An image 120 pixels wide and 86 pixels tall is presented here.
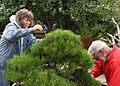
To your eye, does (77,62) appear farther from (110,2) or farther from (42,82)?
(110,2)

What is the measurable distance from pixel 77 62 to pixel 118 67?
49 cm

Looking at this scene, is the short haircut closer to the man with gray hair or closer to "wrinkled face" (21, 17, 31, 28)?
"wrinkled face" (21, 17, 31, 28)

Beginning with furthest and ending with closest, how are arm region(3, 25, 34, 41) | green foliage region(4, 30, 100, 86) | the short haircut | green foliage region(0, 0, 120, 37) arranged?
green foliage region(0, 0, 120, 37) < the short haircut < arm region(3, 25, 34, 41) < green foliage region(4, 30, 100, 86)

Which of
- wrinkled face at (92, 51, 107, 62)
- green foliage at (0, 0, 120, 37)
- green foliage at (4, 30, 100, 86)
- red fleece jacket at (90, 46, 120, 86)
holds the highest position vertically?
green foliage at (4, 30, 100, 86)

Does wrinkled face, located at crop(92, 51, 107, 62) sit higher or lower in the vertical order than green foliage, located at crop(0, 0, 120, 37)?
higher

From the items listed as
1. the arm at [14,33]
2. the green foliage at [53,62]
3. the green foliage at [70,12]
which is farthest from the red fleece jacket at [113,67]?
the green foliage at [70,12]

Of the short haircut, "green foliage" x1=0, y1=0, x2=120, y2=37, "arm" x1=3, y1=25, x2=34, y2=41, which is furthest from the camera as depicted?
"green foliage" x1=0, y1=0, x2=120, y2=37

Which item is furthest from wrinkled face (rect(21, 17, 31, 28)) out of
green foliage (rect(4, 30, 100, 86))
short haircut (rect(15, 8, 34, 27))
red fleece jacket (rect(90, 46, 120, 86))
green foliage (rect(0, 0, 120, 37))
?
green foliage (rect(0, 0, 120, 37))

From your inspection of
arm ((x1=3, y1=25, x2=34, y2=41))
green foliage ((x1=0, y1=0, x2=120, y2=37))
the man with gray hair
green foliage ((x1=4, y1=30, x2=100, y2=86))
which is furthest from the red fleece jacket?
green foliage ((x1=0, y1=0, x2=120, y2=37))

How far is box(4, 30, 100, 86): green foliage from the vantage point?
185cm

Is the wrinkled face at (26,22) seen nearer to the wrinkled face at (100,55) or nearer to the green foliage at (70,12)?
the wrinkled face at (100,55)

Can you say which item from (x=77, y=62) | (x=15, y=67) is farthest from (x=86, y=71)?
(x=15, y=67)

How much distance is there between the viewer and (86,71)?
2.10m

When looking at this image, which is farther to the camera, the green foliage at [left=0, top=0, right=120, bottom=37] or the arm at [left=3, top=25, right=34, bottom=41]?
the green foliage at [left=0, top=0, right=120, bottom=37]
